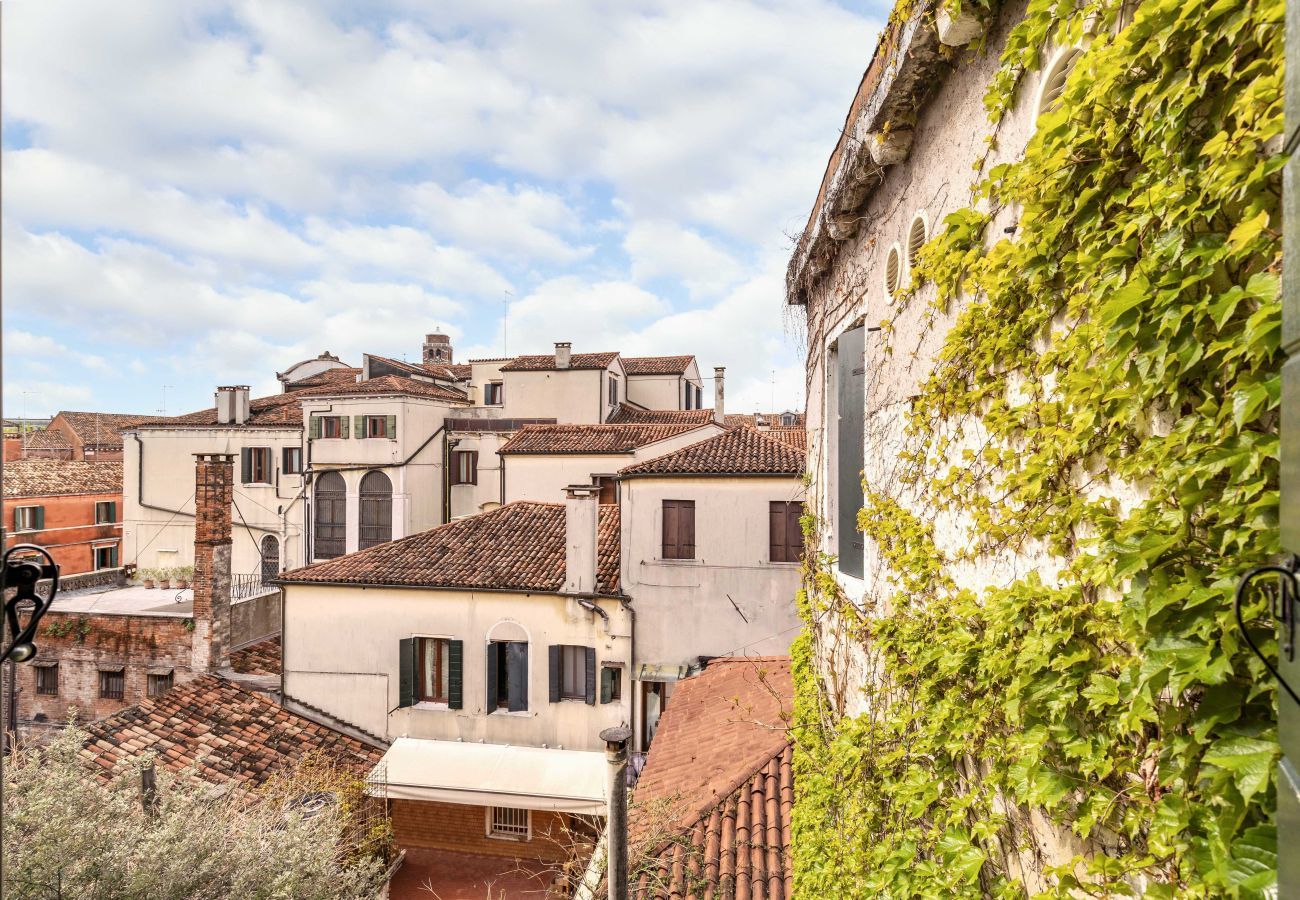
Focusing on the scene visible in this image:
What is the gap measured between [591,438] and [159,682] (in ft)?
43.7

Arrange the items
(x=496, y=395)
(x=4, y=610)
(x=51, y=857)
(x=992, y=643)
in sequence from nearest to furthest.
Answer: (x=4, y=610) → (x=992, y=643) → (x=51, y=857) → (x=496, y=395)

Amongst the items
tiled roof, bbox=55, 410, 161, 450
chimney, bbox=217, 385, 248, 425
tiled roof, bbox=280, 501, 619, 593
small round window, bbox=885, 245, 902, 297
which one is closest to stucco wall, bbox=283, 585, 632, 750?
tiled roof, bbox=280, 501, 619, 593

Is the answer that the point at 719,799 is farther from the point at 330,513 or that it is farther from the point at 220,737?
the point at 330,513

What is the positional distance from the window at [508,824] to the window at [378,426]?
17.4m

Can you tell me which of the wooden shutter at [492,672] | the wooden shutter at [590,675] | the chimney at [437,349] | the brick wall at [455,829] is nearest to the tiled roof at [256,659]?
the brick wall at [455,829]

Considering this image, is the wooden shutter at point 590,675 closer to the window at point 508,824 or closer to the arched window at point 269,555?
the window at point 508,824

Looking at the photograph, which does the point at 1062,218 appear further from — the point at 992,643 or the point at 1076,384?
the point at 992,643

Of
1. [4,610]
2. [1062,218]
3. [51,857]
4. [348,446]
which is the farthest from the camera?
[348,446]

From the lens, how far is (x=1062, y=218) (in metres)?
2.21

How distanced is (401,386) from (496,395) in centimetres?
630

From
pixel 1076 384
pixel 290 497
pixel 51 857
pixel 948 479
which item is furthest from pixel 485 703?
pixel 290 497

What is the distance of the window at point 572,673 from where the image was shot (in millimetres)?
14547

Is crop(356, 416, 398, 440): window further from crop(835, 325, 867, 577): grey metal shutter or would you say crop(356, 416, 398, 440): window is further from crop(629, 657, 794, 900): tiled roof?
crop(835, 325, 867, 577): grey metal shutter

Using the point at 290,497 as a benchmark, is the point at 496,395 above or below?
above
